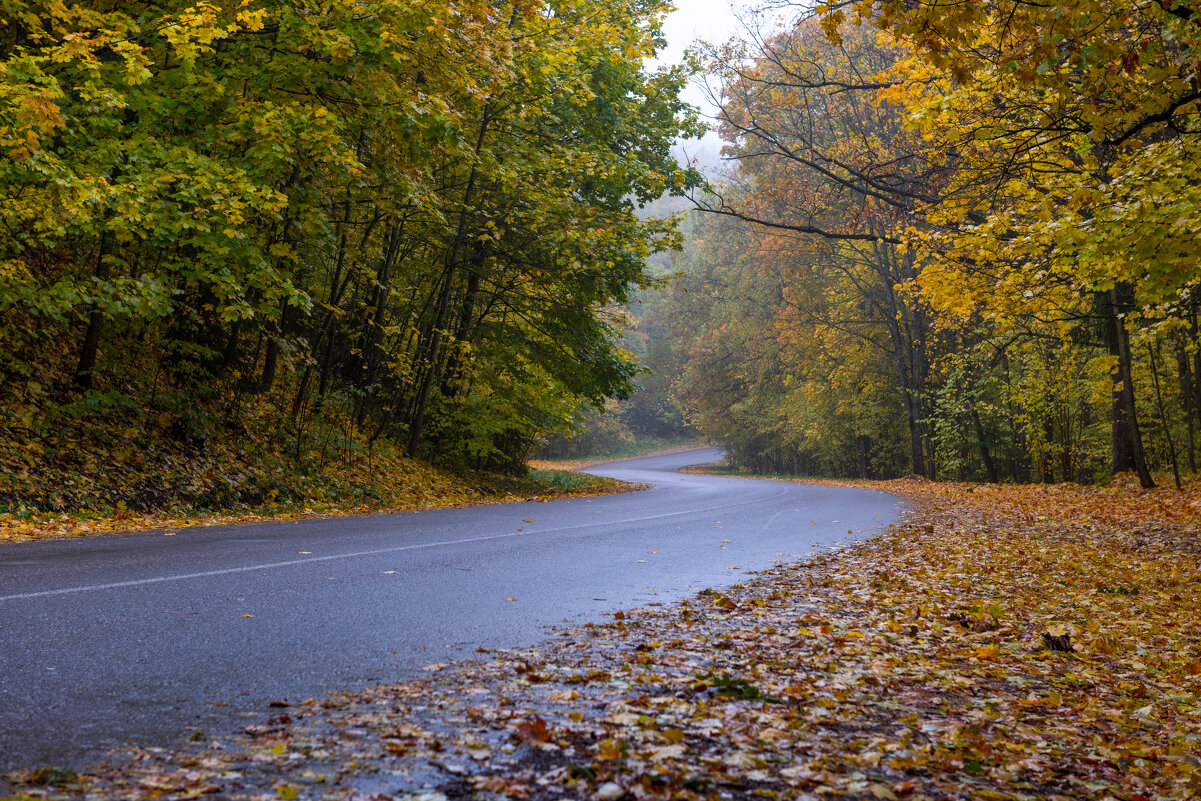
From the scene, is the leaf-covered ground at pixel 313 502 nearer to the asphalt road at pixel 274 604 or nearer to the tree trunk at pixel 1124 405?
the asphalt road at pixel 274 604

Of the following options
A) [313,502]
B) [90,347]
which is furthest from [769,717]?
[90,347]

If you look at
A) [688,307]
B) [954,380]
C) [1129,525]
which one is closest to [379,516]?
[1129,525]

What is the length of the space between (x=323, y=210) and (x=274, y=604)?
1007 centimetres

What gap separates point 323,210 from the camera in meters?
13.9

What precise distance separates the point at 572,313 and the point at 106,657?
46.4ft

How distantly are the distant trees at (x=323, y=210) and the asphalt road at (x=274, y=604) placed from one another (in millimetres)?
3791

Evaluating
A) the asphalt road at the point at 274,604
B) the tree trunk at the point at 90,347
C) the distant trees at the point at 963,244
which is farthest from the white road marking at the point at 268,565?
the tree trunk at the point at 90,347

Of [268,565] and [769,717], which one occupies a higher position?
[268,565]

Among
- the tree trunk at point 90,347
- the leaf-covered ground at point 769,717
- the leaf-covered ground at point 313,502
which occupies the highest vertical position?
the tree trunk at point 90,347

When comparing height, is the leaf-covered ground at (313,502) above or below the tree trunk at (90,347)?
below

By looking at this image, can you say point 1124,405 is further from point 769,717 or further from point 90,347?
point 90,347

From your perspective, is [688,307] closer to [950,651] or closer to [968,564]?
[968,564]

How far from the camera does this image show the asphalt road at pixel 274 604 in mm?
Result: 3412

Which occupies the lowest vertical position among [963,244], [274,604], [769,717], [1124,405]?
[769,717]
